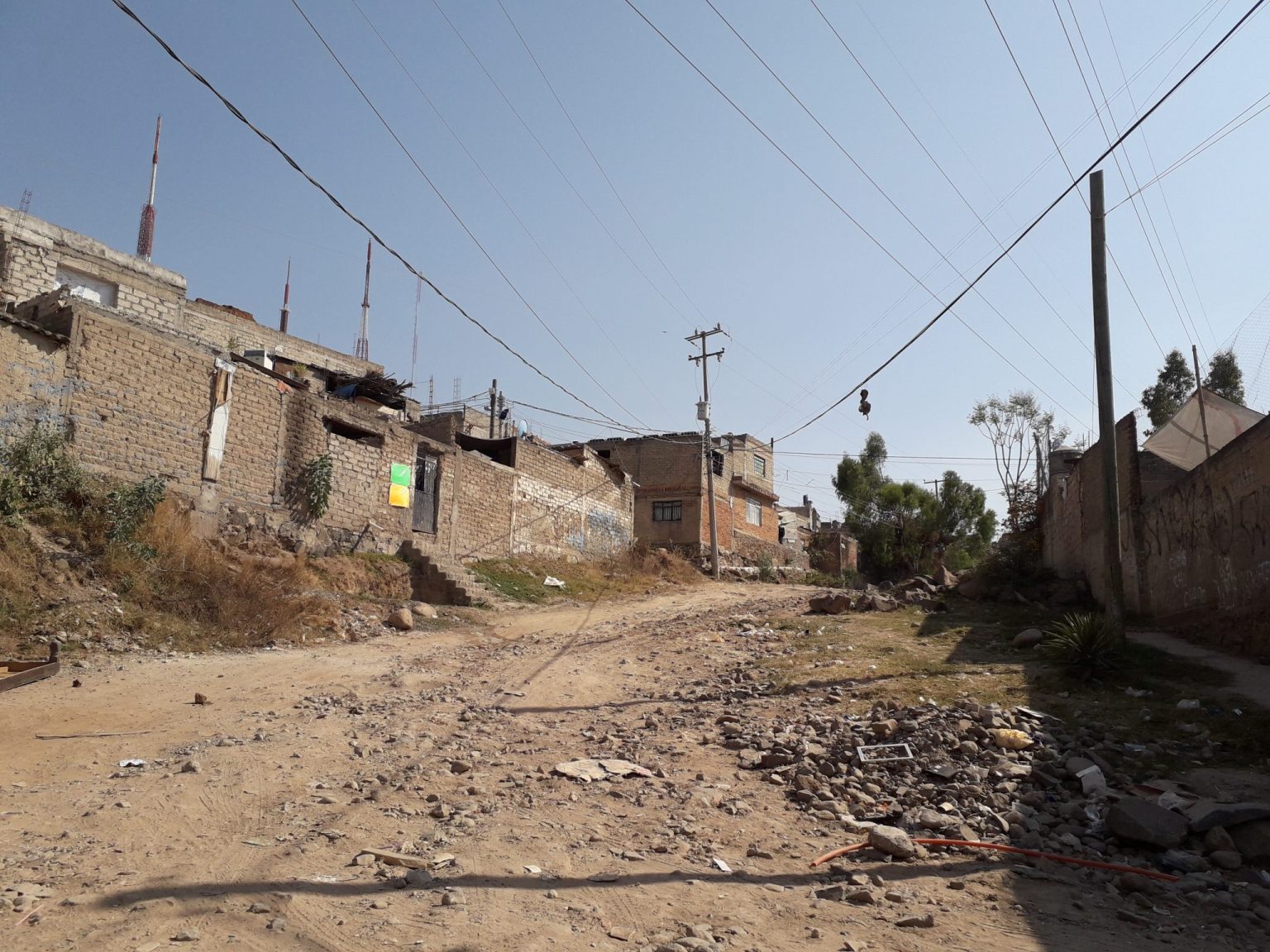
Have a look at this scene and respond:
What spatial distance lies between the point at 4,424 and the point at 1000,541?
2193cm

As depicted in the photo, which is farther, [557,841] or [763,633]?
[763,633]

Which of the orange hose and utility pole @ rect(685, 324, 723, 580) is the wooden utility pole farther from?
the orange hose

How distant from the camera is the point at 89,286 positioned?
2503cm

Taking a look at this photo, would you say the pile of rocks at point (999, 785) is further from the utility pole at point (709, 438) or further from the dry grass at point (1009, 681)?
the utility pole at point (709, 438)

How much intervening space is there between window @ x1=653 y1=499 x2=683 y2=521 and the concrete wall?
69.8ft

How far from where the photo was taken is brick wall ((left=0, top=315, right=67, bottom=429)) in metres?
12.4

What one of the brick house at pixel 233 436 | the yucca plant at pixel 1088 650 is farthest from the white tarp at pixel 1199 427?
the brick house at pixel 233 436

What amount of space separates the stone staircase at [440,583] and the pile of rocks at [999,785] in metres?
11.7

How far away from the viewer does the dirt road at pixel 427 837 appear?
13.1ft

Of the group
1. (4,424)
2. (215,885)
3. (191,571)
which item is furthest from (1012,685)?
(4,424)

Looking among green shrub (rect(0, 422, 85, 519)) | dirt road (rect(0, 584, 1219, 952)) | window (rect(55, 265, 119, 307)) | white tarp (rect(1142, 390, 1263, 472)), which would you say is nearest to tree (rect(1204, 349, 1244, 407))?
white tarp (rect(1142, 390, 1263, 472))

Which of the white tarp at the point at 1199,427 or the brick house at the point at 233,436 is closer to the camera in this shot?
the brick house at the point at 233,436

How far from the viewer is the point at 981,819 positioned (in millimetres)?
5898

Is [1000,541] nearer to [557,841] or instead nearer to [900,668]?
[900,668]
